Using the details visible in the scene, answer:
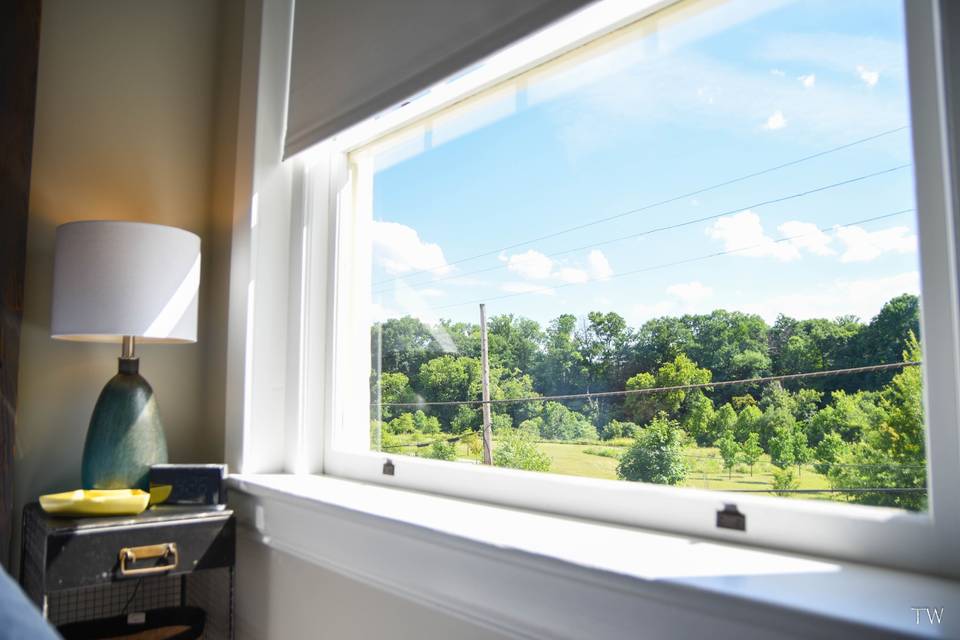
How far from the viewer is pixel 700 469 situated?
4.25 ft

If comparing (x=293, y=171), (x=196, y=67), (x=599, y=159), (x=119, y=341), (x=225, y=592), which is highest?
(x=196, y=67)

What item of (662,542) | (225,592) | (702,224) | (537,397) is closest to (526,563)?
(662,542)

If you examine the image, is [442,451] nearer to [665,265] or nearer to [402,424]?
[402,424]

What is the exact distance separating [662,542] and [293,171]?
66.7 inches

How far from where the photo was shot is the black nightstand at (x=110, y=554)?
1.67m

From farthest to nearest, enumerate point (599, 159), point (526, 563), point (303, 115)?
point (303, 115) < point (599, 159) < point (526, 563)

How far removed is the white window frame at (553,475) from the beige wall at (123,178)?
29 centimetres

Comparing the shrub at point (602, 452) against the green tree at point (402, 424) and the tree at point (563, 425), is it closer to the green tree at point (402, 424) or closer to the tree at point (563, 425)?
the tree at point (563, 425)

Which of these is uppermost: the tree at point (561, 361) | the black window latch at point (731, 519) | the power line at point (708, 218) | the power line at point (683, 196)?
the power line at point (683, 196)

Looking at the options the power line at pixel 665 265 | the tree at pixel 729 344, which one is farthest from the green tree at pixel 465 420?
the tree at pixel 729 344

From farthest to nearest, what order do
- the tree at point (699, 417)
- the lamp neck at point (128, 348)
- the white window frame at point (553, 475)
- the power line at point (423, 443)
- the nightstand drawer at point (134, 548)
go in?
the lamp neck at point (128, 348)
the power line at point (423, 443)
the nightstand drawer at point (134, 548)
the tree at point (699, 417)
the white window frame at point (553, 475)

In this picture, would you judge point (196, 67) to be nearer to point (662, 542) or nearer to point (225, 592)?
point (225, 592)

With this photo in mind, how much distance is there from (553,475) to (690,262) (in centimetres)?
57

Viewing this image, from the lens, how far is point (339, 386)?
7.04 ft
